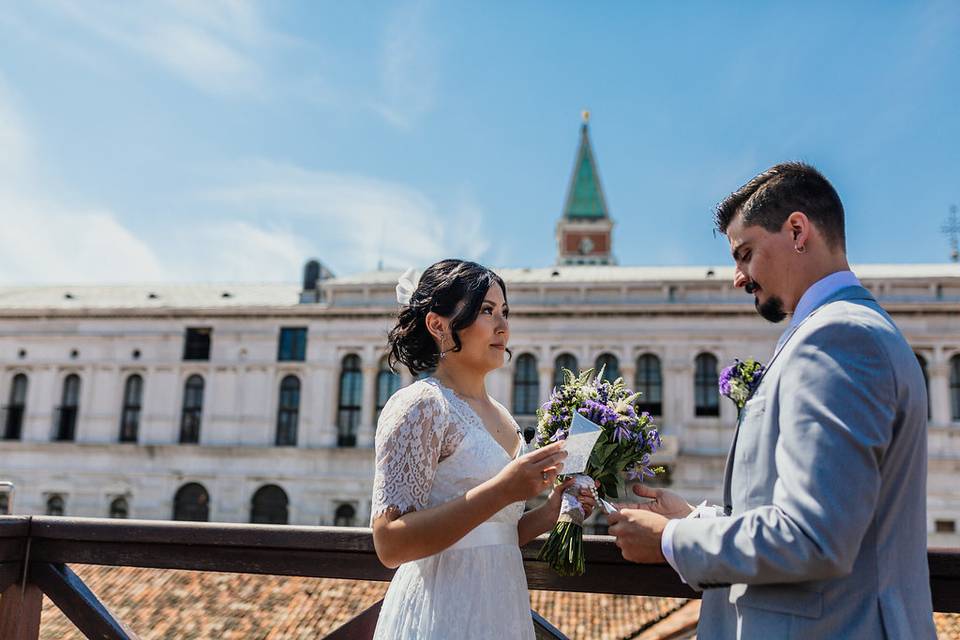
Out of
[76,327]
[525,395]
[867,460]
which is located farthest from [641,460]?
[76,327]

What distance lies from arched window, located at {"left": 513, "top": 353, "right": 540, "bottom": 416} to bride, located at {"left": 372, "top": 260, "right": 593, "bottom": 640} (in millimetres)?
25936

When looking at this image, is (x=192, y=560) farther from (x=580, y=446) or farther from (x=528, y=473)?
(x=580, y=446)

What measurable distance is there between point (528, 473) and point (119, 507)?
102ft

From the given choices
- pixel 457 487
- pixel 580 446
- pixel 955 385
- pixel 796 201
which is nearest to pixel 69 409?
pixel 955 385

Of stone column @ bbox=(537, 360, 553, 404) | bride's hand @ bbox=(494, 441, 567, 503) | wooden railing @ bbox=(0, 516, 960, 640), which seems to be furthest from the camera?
stone column @ bbox=(537, 360, 553, 404)

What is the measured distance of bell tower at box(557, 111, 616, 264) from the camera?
46.0 meters

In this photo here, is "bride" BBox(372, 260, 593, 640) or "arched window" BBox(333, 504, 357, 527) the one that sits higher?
"bride" BBox(372, 260, 593, 640)

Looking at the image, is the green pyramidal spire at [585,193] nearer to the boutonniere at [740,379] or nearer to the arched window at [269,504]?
the arched window at [269,504]

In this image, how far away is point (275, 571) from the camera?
301cm

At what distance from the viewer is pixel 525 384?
94.6ft

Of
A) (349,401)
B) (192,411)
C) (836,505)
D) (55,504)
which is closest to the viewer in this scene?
(836,505)

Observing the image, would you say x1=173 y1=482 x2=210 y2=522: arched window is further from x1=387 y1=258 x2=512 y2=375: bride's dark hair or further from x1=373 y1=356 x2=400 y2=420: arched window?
x1=387 y1=258 x2=512 y2=375: bride's dark hair

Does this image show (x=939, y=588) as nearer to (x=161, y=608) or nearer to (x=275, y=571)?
(x=275, y=571)

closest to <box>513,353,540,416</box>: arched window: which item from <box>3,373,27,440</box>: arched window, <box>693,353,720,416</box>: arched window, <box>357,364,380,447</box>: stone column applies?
<box>357,364,380,447</box>: stone column
